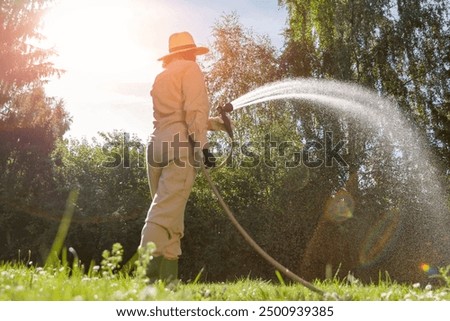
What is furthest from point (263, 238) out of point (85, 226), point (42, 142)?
point (42, 142)

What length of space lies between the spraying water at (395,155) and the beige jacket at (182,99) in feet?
35.5

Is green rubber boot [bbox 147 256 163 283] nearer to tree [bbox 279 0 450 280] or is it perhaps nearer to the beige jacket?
the beige jacket

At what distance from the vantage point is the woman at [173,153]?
613 centimetres

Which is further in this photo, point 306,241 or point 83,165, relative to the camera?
point 83,165

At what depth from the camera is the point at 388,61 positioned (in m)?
22.6

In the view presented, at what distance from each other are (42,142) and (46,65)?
9.18ft

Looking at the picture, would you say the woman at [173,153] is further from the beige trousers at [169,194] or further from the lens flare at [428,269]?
the lens flare at [428,269]

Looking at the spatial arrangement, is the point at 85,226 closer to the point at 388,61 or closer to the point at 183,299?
the point at 388,61

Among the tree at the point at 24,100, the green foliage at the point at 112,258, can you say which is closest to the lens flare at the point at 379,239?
the tree at the point at 24,100

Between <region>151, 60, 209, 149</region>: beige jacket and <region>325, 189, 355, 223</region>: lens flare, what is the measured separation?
11.7m

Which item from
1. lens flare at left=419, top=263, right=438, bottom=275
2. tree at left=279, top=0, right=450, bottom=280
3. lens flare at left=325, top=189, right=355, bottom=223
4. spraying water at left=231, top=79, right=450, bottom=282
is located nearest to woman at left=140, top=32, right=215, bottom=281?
spraying water at left=231, top=79, right=450, bottom=282

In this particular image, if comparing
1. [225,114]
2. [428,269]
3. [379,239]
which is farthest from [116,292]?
[428,269]
